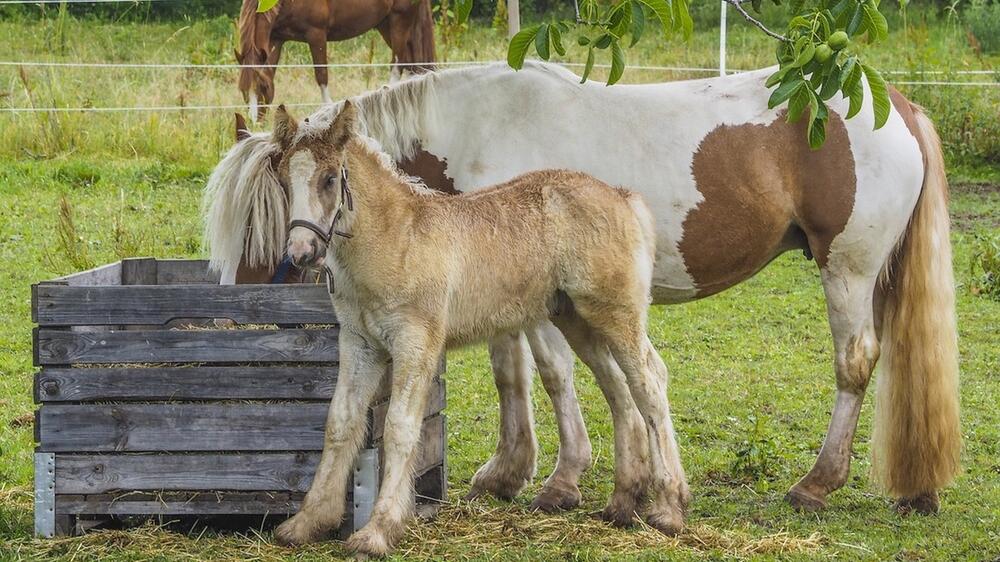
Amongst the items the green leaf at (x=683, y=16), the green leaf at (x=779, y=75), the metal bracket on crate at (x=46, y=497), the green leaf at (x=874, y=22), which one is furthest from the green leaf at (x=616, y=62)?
the metal bracket on crate at (x=46, y=497)

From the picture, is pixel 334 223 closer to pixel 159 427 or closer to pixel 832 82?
pixel 159 427

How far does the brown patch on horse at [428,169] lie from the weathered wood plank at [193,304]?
1130mm

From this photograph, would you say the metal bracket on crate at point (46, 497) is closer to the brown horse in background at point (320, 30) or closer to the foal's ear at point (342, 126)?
the foal's ear at point (342, 126)

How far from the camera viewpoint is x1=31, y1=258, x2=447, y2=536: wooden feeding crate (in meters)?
4.89

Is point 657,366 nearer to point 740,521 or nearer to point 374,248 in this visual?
point 740,521

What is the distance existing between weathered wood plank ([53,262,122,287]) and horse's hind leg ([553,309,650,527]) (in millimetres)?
1954

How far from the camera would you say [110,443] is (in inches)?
193

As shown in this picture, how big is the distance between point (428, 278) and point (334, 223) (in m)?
0.41

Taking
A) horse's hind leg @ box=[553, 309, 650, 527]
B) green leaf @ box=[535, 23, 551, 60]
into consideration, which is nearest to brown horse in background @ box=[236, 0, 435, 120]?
horse's hind leg @ box=[553, 309, 650, 527]

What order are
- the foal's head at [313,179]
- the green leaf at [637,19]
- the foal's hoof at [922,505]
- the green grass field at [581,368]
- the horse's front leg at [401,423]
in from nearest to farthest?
1. the green leaf at [637,19]
2. the foal's head at [313,179]
3. the horse's front leg at [401,423]
4. the green grass field at [581,368]
5. the foal's hoof at [922,505]

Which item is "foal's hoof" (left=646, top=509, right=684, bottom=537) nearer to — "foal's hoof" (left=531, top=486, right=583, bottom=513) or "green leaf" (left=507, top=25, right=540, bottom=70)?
"foal's hoof" (left=531, top=486, right=583, bottom=513)

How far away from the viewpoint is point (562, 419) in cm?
586

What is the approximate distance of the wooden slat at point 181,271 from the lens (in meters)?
6.07

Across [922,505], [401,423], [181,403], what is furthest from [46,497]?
[922,505]
